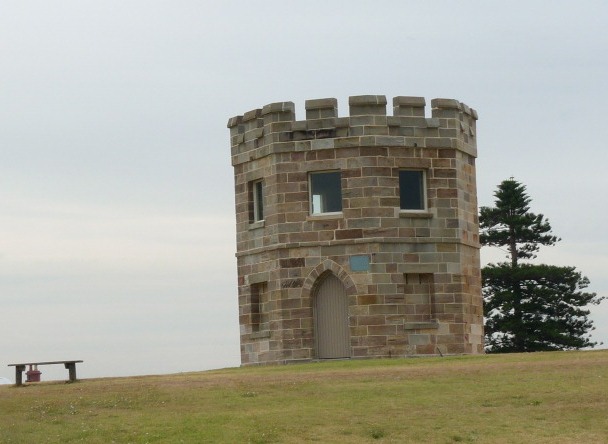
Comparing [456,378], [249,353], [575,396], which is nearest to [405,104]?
[249,353]

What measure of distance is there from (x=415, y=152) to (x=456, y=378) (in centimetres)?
1333

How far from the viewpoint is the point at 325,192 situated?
43.6 meters

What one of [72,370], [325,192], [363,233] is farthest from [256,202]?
[72,370]

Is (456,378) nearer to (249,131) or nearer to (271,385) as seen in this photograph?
(271,385)

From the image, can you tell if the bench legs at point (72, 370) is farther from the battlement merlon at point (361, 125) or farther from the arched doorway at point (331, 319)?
the battlement merlon at point (361, 125)

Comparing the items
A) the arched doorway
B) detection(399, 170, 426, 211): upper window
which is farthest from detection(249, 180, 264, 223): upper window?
detection(399, 170, 426, 211): upper window

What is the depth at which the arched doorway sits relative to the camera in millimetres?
43156

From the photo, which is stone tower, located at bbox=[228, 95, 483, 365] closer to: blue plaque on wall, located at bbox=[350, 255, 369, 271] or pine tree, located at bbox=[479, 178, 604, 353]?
blue plaque on wall, located at bbox=[350, 255, 369, 271]

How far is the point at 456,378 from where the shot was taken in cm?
3175

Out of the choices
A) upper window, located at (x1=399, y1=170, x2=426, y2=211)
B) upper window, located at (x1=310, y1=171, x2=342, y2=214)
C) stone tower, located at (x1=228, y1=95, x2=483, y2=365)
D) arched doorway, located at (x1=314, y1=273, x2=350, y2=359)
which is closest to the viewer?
stone tower, located at (x1=228, y1=95, x2=483, y2=365)

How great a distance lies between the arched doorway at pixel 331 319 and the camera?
142 feet

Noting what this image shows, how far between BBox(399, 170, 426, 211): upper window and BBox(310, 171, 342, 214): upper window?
2.04m

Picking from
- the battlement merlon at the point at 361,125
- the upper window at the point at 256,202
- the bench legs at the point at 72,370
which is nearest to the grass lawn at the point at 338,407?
the bench legs at the point at 72,370

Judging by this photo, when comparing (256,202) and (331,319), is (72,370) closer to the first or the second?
(331,319)
